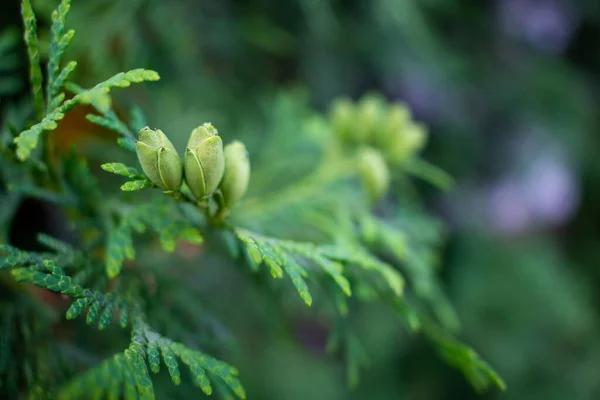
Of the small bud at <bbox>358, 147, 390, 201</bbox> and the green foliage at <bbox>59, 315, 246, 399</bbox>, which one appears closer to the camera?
the green foliage at <bbox>59, 315, 246, 399</bbox>

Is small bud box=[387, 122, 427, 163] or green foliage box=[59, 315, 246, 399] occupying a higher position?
small bud box=[387, 122, 427, 163]

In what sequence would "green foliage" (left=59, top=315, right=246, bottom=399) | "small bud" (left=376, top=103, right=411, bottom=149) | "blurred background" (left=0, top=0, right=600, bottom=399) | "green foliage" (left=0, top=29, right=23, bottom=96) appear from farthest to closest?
"blurred background" (left=0, top=0, right=600, bottom=399), "small bud" (left=376, top=103, right=411, bottom=149), "green foliage" (left=0, top=29, right=23, bottom=96), "green foliage" (left=59, top=315, right=246, bottom=399)

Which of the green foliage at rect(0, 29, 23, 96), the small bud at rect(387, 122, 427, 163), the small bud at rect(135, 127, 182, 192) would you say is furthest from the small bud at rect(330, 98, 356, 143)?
the green foliage at rect(0, 29, 23, 96)

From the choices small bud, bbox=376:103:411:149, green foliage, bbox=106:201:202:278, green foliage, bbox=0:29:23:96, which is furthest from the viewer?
small bud, bbox=376:103:411:149

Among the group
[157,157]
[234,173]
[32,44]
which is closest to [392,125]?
[234,173]

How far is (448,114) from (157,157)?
190cm

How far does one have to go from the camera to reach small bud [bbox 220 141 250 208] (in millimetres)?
737

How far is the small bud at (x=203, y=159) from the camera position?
668mm

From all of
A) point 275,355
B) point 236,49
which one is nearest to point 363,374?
point 275,355

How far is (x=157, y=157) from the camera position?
2.15 ft

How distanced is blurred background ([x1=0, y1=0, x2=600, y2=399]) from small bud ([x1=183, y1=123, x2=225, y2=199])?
64 centimetres

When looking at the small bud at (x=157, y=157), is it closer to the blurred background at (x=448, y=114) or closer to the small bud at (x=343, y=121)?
the small bud at (x=343, y=121)

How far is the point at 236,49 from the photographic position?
162 centimetres

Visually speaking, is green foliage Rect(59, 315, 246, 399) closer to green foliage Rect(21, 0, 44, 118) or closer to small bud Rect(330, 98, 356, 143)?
green foliage Rect(21, 0, 44, 118)
